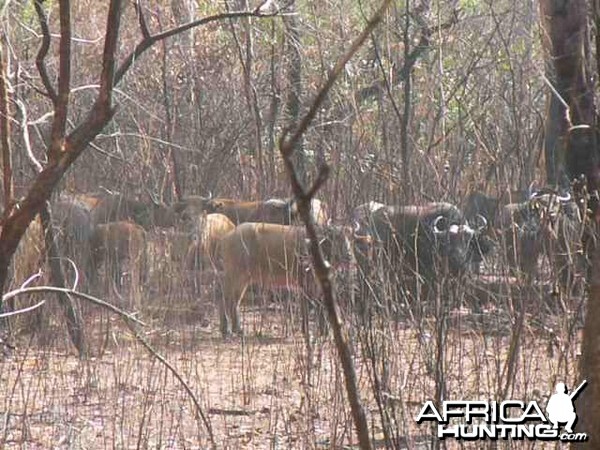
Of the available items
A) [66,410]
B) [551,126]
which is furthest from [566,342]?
[551,126]

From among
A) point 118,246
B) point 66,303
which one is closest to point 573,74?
point 66,303

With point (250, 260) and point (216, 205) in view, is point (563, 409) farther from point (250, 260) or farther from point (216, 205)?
point (216, 205)

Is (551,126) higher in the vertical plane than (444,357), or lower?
higher

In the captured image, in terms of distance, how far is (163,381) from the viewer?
5398 millimetres

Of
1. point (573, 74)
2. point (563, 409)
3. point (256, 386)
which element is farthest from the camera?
point (573, 74)

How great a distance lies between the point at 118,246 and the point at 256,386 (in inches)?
120

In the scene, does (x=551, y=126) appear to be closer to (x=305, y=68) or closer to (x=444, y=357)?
(x=444, y=357)

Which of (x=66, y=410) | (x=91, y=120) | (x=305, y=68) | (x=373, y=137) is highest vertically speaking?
(x=305, y=68)

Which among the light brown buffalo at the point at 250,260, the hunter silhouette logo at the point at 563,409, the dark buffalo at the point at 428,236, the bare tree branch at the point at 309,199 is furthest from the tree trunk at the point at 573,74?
the bare tree branch at the point at 309,199

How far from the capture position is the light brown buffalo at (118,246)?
801 centimetres

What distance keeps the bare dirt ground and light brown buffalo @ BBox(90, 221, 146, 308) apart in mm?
966

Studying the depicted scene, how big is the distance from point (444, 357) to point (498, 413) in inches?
23.3

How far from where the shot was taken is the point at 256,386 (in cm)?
611

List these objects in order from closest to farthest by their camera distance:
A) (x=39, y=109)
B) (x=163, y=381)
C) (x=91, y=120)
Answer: (x=91, y=120)
(x=163, y=381)
(x=39, y=109)
